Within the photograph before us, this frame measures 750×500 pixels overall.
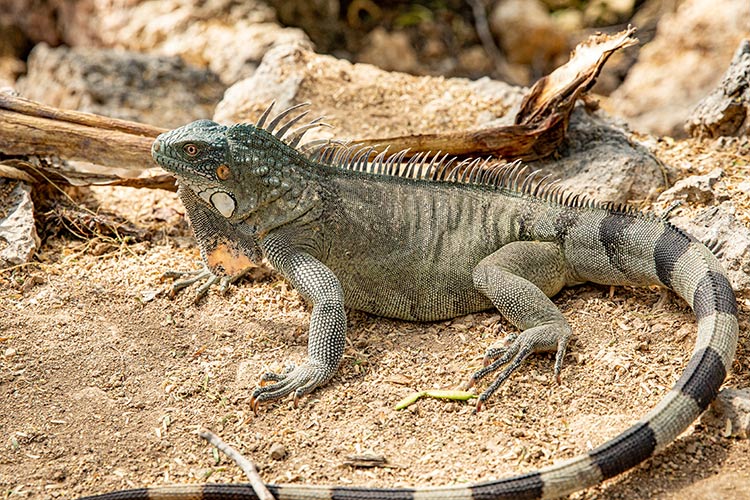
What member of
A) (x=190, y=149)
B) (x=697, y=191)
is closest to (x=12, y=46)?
(x=190, y=149)

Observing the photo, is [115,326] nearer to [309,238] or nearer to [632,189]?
[309,238]

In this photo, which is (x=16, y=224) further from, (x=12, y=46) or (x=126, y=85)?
(x=12, y=46)

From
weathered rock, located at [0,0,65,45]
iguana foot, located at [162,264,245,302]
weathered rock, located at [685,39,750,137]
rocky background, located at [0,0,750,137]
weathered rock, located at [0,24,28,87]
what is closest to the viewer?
iguana foot, located at [162,264,245,302]

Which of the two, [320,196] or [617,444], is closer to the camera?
[617,444]

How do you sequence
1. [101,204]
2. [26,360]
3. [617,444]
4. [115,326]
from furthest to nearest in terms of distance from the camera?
[101,204], [115,326], [26,360], [617,444]

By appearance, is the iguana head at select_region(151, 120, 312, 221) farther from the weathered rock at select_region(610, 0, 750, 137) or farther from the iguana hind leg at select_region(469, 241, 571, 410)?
the weathered rock at select_region(610, 0, 750, 137)

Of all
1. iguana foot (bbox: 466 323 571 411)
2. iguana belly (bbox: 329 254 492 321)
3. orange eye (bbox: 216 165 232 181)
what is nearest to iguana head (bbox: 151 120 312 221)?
orange eye (bbox: 216 165 232 181)

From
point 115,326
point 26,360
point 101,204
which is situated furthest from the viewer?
point 101,204

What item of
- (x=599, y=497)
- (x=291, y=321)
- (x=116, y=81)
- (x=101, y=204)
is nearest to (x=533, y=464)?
(x=599, y=497)
